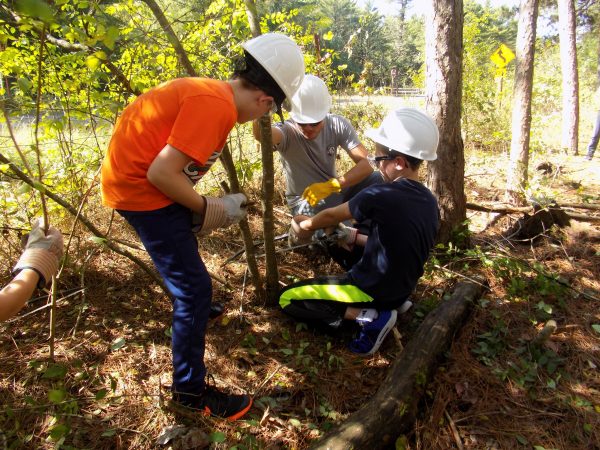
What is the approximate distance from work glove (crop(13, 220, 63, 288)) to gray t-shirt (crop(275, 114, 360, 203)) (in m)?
2.12

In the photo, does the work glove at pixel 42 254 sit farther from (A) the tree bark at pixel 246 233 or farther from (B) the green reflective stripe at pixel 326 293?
(B) the green reflective stripe at pixel 326 293

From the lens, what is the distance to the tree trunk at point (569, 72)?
24.2 feet

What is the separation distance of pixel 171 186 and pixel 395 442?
1.53 metres

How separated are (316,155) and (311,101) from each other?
53 cm

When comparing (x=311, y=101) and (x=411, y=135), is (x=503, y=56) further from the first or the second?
(x=411, y=135)

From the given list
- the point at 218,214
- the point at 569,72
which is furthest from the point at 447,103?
the point at 569,72

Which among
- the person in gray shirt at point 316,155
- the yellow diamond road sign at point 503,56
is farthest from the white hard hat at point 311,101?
the yellow diamond road sign at point 503,56

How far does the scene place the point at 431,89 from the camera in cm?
309

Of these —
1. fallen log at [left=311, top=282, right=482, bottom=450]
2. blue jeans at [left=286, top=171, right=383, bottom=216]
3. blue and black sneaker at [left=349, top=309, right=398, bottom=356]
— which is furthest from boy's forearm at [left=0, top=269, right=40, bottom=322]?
blue jeans at [left=286, top=171, right=383, bottom=216]

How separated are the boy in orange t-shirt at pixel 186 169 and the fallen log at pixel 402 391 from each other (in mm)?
612

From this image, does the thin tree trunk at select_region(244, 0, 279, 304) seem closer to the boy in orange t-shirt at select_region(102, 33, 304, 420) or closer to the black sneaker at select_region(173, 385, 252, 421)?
the boy in orange t-shirt at select_region(102, 33, 304, 420)

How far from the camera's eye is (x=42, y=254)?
4.69 ft

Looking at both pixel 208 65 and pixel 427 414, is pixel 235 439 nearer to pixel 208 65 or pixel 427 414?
pixel 427 414

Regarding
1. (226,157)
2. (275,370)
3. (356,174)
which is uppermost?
(226,157)
